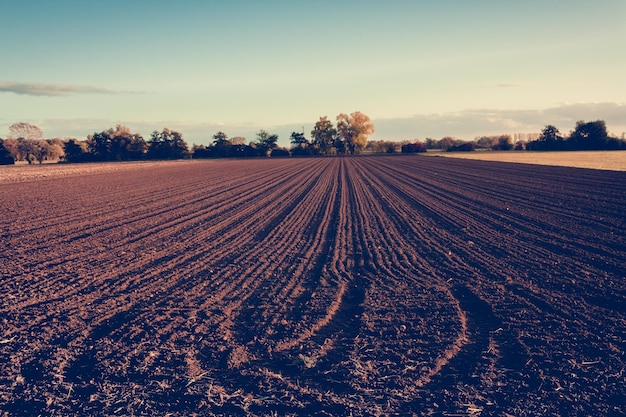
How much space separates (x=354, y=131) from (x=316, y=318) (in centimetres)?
10276

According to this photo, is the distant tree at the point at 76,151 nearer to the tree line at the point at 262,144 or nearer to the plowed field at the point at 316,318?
the tree line at the point at 262,144

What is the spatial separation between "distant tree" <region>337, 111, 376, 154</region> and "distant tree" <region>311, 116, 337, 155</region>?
6.70ft

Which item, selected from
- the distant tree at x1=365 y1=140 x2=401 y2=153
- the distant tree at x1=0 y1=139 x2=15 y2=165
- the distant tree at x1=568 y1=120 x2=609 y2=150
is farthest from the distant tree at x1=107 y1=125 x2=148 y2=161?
the distant tree at x1=568 y1=120 x2=609 y2=150

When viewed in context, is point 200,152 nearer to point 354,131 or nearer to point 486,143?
point 354,131

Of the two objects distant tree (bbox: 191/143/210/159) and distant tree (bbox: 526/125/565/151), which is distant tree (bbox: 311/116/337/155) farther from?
distant tree (bbox: 526/125/565/151)

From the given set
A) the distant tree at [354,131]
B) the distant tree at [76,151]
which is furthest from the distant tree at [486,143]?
the distant tree at [76,151]

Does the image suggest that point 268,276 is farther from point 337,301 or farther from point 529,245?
point 529,245

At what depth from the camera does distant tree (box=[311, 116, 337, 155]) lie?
10556 centimetres

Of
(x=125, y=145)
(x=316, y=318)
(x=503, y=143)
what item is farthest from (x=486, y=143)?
(x=316, y=318)

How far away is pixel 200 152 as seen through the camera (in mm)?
97812

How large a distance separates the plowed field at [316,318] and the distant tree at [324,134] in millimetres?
93433

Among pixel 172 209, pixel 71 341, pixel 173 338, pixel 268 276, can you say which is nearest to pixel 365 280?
pixel 268 276

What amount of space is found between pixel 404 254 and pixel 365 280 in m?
2.05

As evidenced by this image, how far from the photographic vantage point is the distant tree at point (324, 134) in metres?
106
